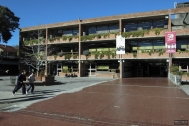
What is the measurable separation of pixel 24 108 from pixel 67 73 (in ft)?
94.4

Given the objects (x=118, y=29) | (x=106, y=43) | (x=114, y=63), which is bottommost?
(x=114, y=63)

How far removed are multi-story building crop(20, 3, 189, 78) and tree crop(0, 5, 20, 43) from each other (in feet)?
13.8

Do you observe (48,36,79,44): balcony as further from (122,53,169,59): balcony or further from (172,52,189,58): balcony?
(172,52,189,58): balcony

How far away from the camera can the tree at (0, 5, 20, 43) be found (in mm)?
40938

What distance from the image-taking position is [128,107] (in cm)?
904

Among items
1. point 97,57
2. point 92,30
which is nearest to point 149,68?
point 97,57

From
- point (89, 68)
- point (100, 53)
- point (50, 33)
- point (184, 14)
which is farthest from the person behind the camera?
point (50, 33)

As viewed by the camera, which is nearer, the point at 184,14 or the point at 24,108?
the point at 24,108

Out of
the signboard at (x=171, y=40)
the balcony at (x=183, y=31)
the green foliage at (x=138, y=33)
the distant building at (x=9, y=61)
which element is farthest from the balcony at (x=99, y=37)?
the distant building at (x=9, y=61)

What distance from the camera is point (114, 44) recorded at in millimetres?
35500

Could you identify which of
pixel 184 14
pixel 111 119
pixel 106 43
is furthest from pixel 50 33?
pixel 111 119

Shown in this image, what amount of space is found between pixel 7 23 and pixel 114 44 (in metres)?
22.1

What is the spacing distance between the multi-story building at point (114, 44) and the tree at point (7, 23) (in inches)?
166

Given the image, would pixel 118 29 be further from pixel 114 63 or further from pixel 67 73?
pixel 67 73
